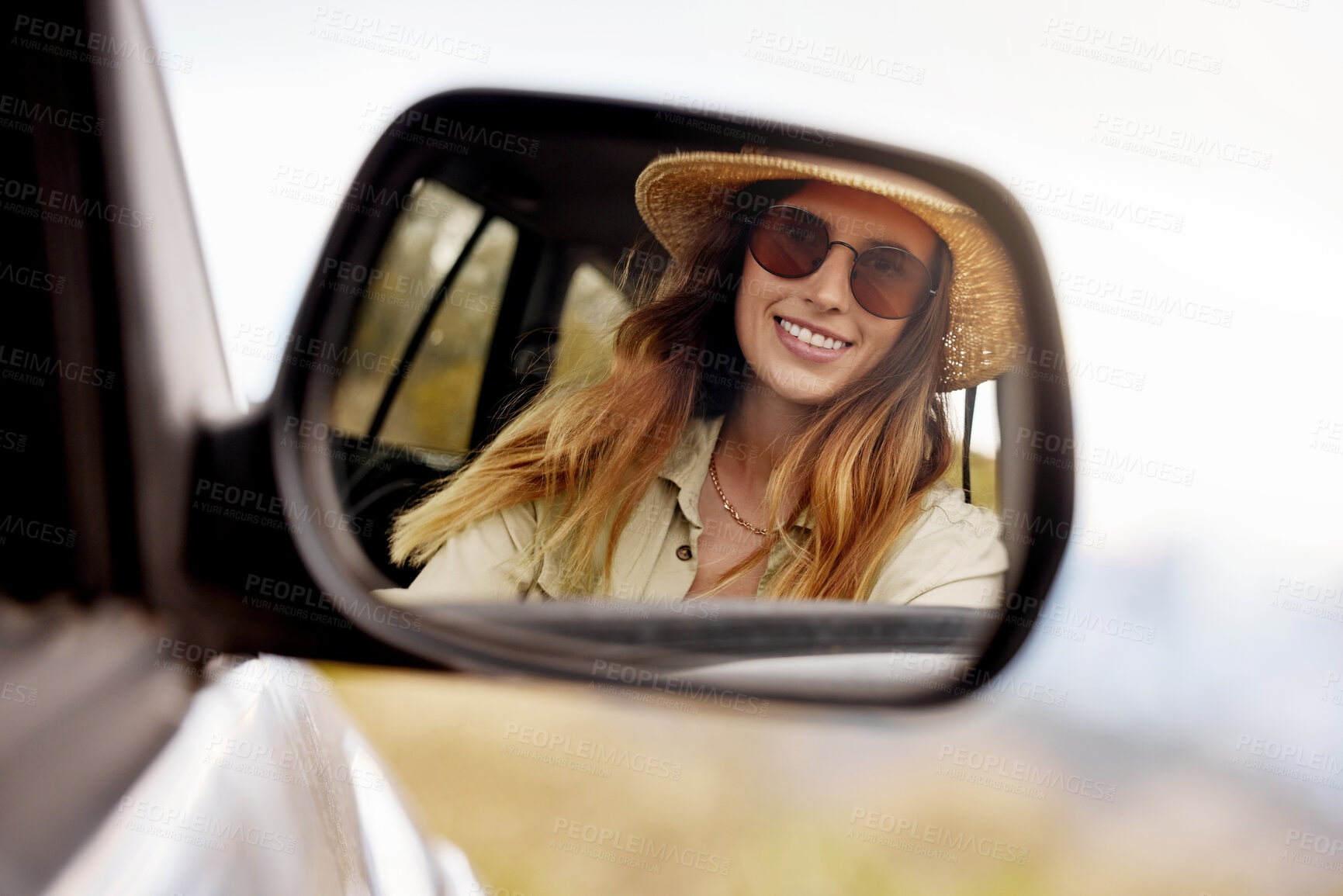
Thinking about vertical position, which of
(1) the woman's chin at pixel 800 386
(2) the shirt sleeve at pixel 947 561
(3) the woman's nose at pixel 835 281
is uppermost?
(3) the woman's nose at pixel 835 281

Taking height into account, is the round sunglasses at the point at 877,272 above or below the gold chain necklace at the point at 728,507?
above

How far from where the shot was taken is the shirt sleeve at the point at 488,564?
5.74 feet

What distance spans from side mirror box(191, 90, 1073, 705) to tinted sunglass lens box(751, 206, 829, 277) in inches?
3.3

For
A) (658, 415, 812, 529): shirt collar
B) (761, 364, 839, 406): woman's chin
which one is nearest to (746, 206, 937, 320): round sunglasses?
(761, 364, 839, 406): woman's chin

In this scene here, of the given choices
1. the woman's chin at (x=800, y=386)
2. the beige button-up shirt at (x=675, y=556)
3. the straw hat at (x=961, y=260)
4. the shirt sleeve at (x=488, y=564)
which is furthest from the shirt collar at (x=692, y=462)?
the straw hat at (x=961, y=260)

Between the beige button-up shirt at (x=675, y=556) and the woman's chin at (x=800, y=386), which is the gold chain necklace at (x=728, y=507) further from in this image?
the woman's chin at (x=800, y=386)

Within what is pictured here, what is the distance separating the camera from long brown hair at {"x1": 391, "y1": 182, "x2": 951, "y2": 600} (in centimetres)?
168

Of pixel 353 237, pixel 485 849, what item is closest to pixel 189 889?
pixel 485 849

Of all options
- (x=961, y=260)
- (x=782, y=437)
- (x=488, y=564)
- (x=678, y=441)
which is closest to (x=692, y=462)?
(x=678, y=441)

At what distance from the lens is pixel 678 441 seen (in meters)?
1.84

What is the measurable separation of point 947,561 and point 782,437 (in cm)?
38

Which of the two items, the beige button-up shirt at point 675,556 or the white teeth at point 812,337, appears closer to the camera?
the beige button-up shirt at point 675,556

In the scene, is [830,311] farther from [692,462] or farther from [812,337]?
[692,462]

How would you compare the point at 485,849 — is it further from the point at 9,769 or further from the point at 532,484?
the point at 9,769
